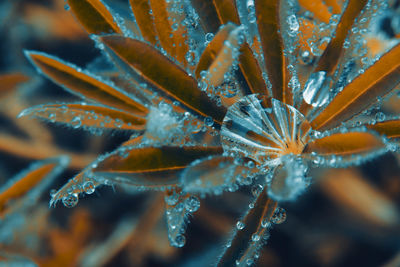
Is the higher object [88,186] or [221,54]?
[221,54]

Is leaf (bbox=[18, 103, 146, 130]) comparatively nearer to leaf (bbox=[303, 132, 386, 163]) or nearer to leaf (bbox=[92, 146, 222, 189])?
leaf (bbox=[92, 146, 222, 189])

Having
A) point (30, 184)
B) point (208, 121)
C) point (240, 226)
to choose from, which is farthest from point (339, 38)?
point (30, 184)

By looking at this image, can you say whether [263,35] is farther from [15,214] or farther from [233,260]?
[15,214]

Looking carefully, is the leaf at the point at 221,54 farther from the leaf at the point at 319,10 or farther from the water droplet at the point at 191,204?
the leaf at the point at 319,10

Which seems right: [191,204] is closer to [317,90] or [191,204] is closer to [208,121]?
[208,121]

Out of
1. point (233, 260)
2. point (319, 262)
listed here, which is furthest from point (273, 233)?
point (233, 260)

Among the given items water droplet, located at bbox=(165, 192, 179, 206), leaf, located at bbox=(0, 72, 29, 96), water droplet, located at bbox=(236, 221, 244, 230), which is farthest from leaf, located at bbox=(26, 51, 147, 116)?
leaf, located at bbox=(0, 72, 29, 96)

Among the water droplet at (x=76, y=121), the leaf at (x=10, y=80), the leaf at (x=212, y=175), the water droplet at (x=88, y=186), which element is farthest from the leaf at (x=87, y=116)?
the leaf at (x=10, y=80)
